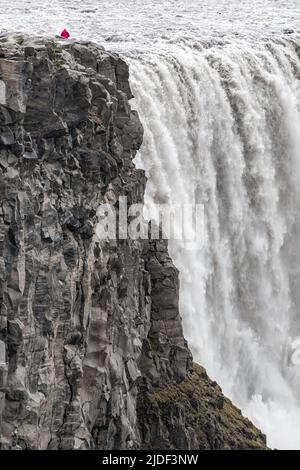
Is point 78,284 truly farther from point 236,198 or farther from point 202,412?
point 236,198

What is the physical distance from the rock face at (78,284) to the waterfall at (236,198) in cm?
1171

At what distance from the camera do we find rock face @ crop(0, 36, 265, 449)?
32.5 m

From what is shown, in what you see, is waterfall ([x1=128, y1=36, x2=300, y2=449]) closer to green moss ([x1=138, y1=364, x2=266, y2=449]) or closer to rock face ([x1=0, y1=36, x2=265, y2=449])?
green moss ([x1=138, y1=364, x2=266, y2=449])

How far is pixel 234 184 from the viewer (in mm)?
65062

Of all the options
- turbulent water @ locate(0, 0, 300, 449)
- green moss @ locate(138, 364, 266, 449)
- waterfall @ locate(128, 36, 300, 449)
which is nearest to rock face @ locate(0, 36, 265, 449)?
green moss @ locate(138, 364, 266, 449)

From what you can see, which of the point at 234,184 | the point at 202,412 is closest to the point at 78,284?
the point at 202,412

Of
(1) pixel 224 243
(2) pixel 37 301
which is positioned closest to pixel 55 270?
(2) pixel 37 301

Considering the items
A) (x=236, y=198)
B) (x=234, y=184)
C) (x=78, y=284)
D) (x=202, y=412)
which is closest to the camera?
(x=78, y=284)

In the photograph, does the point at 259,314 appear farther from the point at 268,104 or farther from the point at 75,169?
the point at 75,169

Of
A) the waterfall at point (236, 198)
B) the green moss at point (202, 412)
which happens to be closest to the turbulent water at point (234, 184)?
the waterfall at point (236, 198)

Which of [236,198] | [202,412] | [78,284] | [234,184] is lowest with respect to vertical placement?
[202,412]

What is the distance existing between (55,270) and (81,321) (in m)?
2.73

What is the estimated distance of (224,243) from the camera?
2457 inches

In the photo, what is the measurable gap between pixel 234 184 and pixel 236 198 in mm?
986
